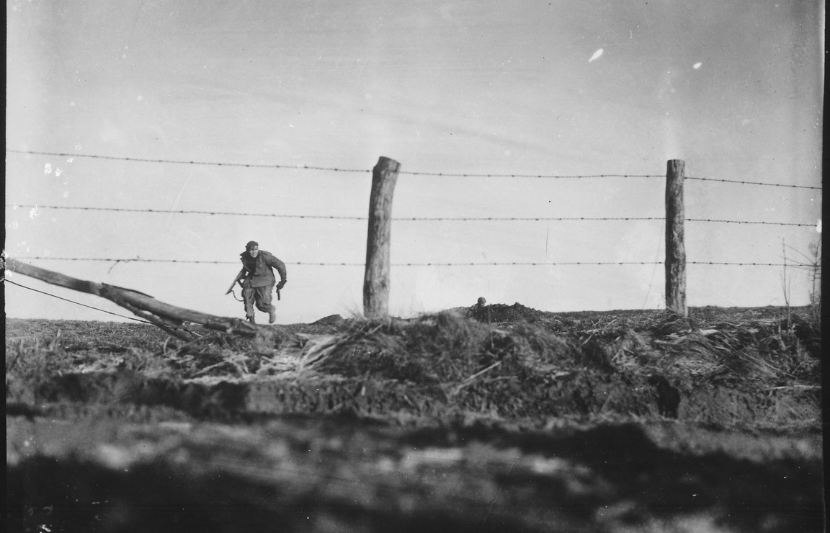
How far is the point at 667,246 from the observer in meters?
3.57

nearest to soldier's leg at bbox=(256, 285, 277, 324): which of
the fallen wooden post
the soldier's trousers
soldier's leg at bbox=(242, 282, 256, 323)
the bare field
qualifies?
the soldier's trousers

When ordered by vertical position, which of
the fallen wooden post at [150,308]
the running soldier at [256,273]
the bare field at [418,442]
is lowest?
the bare field at [418,442]

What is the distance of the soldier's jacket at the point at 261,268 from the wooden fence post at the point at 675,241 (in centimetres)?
309

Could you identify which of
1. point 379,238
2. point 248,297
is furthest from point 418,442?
point 248,297

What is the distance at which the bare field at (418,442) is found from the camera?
2193 millimetres

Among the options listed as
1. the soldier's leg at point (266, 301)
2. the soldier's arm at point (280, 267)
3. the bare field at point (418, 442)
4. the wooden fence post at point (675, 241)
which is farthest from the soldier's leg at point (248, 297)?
the wooden fence post at point (675, 241)

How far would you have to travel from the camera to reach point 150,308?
261cm

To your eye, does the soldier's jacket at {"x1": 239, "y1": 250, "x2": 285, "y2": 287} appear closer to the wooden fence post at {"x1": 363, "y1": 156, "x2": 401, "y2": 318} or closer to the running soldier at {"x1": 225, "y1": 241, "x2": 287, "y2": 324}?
the running soldier at {"x1": 225, "y1": 241, "x2": 287, "y2": 324}

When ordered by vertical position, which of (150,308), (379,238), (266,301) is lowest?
(150,308)

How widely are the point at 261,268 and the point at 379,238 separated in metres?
1.49

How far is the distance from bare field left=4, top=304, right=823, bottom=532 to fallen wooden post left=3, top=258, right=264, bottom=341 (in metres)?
0.22

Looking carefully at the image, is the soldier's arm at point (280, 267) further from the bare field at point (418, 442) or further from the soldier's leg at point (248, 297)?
the bare field at point (418, 442)

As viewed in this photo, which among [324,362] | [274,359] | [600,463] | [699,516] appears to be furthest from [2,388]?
[699,516]

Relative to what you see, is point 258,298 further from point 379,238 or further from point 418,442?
point 418,442
